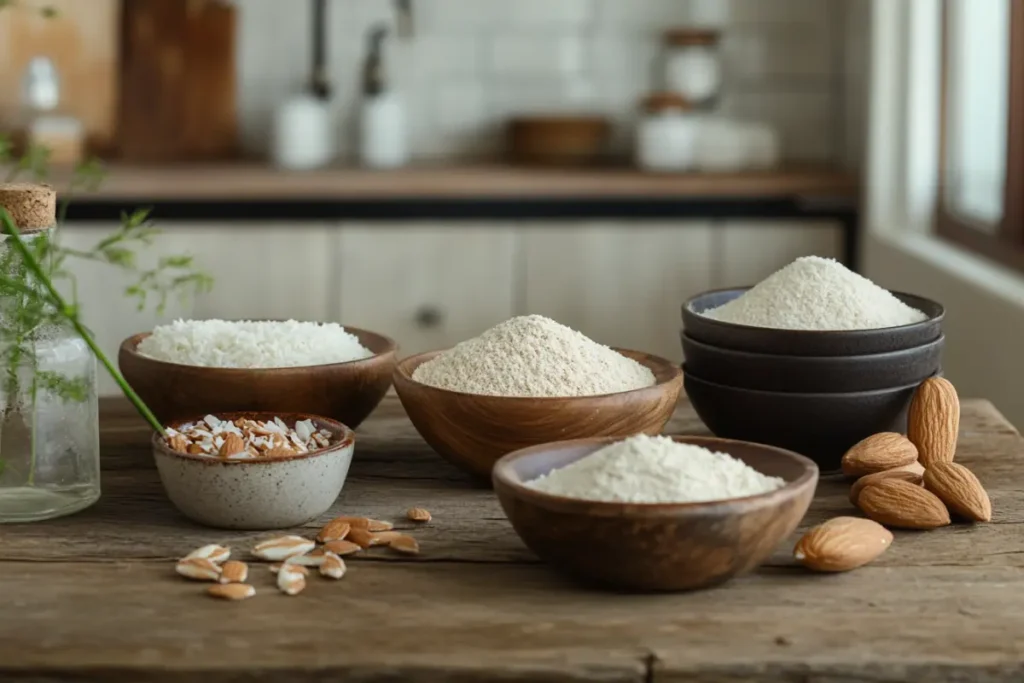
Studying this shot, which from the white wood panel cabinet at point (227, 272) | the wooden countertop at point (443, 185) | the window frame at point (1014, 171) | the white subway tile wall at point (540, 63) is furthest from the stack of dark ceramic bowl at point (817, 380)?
the white subway tile wall at point (540, 63)

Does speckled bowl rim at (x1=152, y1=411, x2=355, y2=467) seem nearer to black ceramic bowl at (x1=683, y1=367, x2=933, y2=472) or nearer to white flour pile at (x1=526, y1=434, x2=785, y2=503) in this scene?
white flour pile at (x1=526, y1=434, x2=785, y2=503)

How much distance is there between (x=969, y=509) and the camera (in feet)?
4.32

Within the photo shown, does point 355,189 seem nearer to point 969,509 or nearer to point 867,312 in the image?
point 867,312

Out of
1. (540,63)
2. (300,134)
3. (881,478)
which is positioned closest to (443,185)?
(300,134)

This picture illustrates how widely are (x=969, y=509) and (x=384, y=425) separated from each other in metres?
0.71

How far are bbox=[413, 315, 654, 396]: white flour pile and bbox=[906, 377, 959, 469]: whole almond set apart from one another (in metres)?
0.29

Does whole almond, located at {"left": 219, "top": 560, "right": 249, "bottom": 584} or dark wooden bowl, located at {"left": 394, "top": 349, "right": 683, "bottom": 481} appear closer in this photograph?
whole almond, located at {"left": 219, "top": 560, "right": 249, "bottom": 584}

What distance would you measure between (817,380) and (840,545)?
1.14ft

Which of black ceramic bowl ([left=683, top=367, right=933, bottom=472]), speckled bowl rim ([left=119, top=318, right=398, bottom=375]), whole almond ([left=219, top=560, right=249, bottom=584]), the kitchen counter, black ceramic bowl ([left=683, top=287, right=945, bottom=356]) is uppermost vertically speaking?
the kitchen counter

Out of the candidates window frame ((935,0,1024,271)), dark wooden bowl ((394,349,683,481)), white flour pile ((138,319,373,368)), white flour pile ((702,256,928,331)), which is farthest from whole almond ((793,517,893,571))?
window frame ((935,0,1024,271))

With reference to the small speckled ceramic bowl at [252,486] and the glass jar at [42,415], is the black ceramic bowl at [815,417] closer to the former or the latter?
the small speckled ceramic bowl at [252,486]

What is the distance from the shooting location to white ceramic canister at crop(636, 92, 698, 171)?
377 cm

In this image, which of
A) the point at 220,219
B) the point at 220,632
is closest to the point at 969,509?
the point at 220,632

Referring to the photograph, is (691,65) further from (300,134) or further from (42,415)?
(42,415)
